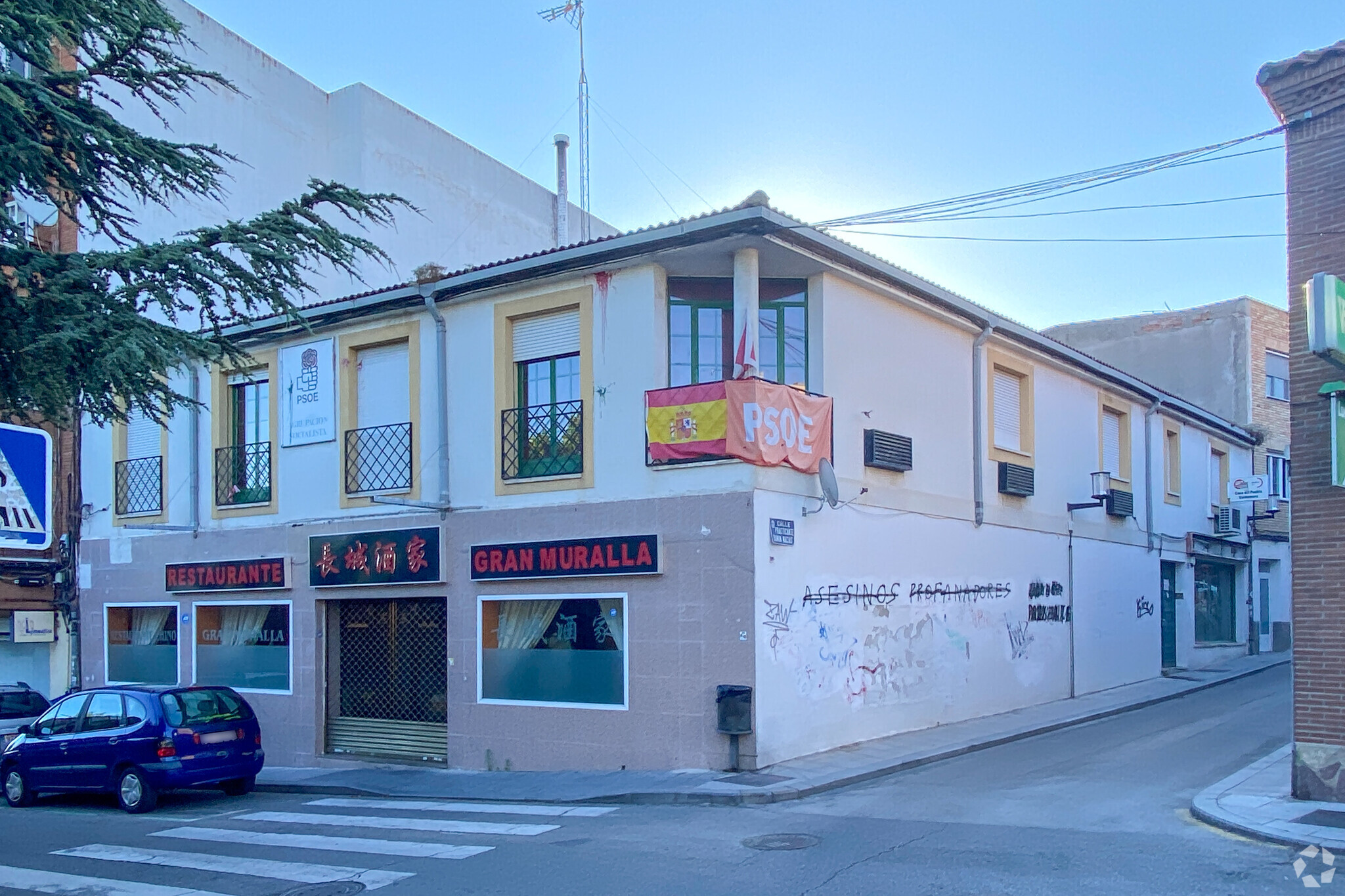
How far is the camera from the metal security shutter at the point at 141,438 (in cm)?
1956

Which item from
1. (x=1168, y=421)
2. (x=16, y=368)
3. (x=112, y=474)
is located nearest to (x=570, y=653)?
(x=16, y=368)

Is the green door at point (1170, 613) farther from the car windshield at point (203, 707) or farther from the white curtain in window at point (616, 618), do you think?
the car windshield at point (203, 707)

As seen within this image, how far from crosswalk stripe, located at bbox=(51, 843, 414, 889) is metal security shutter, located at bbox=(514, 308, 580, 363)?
288 inches

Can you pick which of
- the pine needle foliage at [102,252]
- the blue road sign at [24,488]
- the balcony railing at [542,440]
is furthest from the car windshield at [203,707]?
the blue road sign at [24,488]

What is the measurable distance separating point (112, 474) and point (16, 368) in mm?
12269

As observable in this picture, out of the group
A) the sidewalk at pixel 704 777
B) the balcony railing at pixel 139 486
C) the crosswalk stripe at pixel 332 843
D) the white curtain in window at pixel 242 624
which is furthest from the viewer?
the balcony railing at pixel 139 486

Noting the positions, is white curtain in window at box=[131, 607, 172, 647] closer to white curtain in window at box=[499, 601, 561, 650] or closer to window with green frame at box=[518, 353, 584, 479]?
white curtain in window at box=[499, 601, 561, 650]

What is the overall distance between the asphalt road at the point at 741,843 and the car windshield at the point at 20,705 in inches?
118

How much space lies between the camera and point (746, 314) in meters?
13.4

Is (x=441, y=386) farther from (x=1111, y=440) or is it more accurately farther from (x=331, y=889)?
(x=1111, y=440)

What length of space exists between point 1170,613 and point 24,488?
78.5 feet

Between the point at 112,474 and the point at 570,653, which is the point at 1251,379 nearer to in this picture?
the point at 570,653

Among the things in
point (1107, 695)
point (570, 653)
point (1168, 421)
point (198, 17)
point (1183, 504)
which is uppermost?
point (198, 17)

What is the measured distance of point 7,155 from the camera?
8469 millimetres
